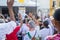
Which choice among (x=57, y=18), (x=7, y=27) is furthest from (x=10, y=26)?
(x=57, y=18)

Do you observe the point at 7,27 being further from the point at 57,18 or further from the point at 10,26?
the point at 57,18

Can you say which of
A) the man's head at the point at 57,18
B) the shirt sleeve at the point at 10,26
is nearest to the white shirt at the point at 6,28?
the shirt sleeve at the point at 10,26

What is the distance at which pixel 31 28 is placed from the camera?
304 inches

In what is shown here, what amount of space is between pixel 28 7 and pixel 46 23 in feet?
58.2

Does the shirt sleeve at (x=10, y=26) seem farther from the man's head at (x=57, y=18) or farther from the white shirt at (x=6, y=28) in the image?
the man's head at (x=57, y=18)

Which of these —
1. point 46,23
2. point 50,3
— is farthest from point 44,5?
point 46,23

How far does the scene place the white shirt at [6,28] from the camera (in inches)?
153

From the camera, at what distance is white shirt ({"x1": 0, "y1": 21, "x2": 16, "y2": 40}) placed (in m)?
3.89

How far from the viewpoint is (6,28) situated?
156 inches

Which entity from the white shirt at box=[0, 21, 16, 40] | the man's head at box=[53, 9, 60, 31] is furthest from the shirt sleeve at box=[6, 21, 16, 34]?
the man's head at box=[53, 9, 60, 31]

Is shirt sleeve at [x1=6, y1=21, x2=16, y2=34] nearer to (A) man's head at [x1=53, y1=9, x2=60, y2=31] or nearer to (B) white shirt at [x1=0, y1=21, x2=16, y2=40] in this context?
(B) white shirt at [x1=0, y1=21, x2=16, y2=40]

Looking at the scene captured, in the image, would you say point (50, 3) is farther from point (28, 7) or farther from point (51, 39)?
point (51, 39)

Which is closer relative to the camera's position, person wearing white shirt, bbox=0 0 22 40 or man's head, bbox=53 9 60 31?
man's head, bbox=53 9 60 31

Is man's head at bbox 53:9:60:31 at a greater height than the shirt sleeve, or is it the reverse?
man's head at bbox 53:9:60:31
